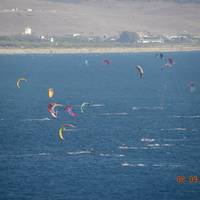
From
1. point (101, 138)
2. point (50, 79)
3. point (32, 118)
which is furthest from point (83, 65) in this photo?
point (101, 138)

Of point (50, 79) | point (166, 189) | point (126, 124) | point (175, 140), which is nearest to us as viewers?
point (166, 189)

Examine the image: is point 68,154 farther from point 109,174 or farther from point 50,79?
point 50,79

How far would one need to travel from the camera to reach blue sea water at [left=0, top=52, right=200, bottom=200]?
50969mm

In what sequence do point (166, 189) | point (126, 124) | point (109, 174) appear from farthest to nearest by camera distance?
point (126, 124)
point (109, 174)
point (166, 189)

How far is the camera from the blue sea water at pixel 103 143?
2007 inches

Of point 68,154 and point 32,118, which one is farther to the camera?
point 32,118

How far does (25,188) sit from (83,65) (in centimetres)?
11627

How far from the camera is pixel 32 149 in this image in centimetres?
6191

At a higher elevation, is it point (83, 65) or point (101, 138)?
point (101, 138)

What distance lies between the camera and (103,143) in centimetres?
6391
